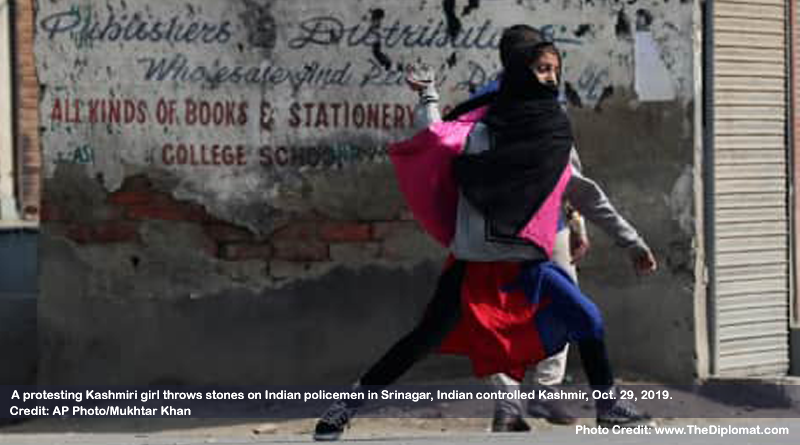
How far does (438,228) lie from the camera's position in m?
6.78

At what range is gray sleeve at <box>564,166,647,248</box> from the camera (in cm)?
673

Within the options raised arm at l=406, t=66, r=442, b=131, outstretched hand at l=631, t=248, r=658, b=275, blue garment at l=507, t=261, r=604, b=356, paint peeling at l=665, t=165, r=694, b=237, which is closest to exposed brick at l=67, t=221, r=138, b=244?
raised arm at l=406, t=66, r=442, b=131

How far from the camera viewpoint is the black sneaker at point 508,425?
734cm

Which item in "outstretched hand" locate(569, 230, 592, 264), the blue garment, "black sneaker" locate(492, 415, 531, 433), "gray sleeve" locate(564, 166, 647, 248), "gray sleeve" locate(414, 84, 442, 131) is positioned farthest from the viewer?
"outstretched hand" locate(569, 230, 592, 264)

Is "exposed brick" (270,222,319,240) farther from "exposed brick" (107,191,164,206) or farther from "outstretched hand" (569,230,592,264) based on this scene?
"outstretched hand" (569,230,592,264)

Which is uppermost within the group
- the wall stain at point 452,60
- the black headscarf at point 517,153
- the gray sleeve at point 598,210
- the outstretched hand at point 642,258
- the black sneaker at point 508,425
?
the wall stain at point 452,60

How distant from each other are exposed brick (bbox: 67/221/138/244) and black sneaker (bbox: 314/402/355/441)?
2.00 meters

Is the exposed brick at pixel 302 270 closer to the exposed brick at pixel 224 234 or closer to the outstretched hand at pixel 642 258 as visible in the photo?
the exposed brick at pixel 224 234

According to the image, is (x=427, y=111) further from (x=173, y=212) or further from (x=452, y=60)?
(x=173, y=212)

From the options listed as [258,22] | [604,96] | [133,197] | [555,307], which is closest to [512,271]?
[555,307]

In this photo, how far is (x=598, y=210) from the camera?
6781mm

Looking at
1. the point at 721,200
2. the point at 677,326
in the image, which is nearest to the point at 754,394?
the point at 677,326

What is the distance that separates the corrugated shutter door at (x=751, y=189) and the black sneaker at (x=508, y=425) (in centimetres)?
162

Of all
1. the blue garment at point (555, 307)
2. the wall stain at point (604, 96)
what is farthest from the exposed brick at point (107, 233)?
the blue garment at point (555, 307)
